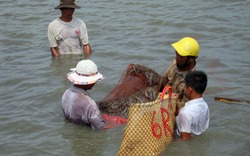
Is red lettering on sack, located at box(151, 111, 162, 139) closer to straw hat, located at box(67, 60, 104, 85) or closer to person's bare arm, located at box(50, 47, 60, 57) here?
straw hat, located at box(67, 60, 104, 85)

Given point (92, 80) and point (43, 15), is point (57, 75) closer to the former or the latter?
point (92, 80)

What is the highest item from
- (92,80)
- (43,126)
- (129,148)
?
(92,80)

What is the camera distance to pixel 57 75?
8.73m

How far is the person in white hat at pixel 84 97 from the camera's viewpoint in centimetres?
557

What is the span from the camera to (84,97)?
221 inches

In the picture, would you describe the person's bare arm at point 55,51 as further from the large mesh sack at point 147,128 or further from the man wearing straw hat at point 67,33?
the large mesh sack at point 147,128

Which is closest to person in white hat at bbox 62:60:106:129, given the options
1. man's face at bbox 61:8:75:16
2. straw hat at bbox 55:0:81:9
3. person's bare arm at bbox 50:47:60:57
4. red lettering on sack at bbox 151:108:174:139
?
red lettering on sack at bbox 151:108:174:139

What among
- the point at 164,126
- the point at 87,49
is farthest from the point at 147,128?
the point at 87,49

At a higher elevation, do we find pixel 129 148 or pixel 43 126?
pixel 129 148

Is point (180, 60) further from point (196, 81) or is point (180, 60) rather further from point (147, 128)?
point (147, 128)

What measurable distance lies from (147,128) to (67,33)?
3941 mm

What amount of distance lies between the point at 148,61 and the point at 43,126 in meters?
3.35

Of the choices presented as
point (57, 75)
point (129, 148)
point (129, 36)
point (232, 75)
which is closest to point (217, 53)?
point (232, 75)

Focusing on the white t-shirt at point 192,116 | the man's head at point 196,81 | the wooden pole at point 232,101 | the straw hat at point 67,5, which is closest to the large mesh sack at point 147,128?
the white t-shirt at point 192,116
